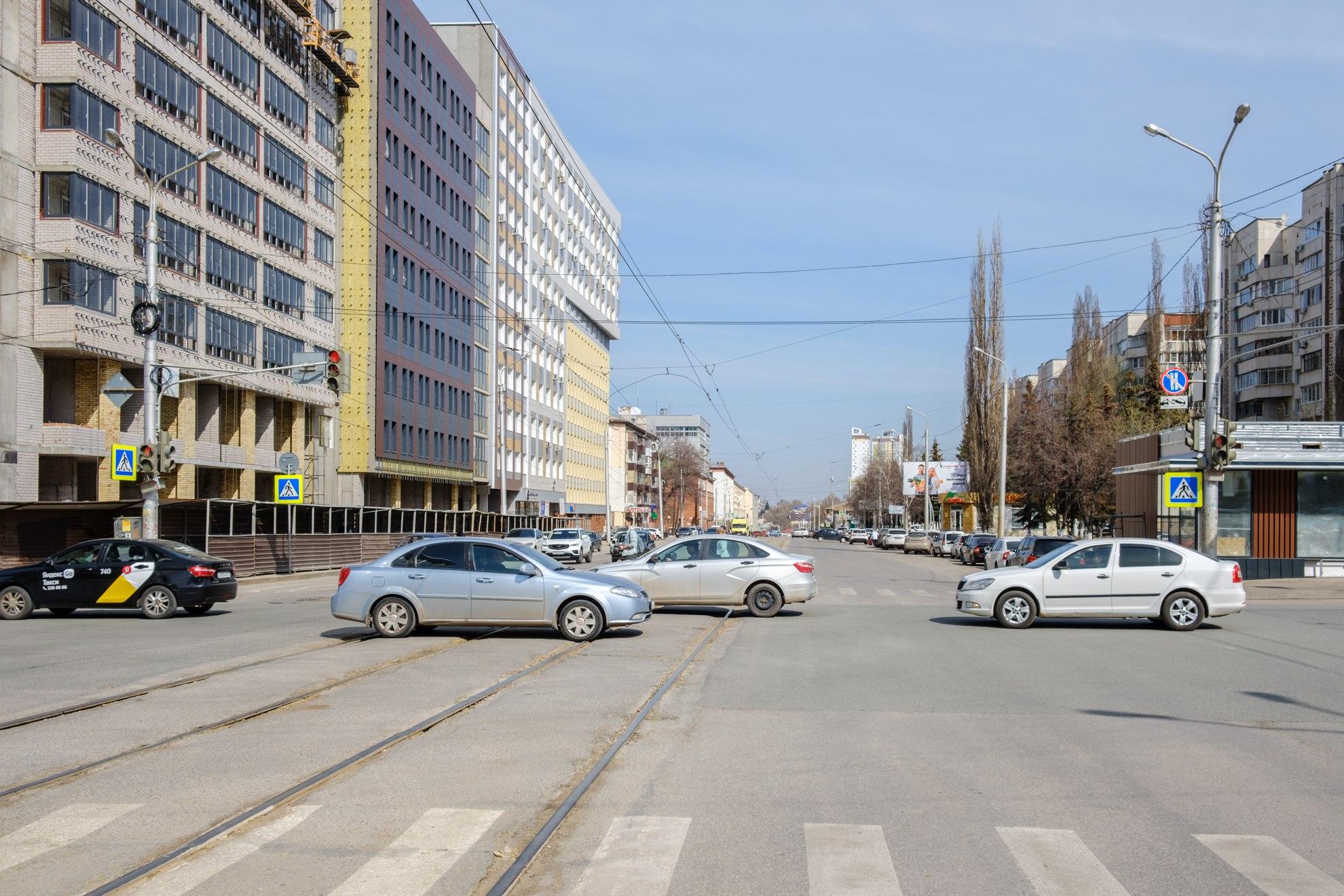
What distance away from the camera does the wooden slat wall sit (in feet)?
117

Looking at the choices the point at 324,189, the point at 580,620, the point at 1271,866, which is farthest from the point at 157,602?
the point at 324,189

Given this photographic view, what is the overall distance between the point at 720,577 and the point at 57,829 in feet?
52.4

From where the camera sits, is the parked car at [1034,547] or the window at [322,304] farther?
the window at [322,304]

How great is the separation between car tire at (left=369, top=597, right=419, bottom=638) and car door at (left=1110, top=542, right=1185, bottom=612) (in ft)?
36.8

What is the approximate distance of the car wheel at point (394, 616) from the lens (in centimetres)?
1769

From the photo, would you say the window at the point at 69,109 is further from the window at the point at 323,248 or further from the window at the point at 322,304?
the window at the point at 322,304

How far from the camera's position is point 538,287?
91.5 m

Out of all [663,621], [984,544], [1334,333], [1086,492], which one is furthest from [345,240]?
[1334,333]

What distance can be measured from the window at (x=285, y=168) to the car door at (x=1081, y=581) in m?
41.2

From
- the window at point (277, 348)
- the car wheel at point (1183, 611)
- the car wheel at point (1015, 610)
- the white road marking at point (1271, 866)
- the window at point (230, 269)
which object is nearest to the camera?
the white road marking at point (1271, 866)

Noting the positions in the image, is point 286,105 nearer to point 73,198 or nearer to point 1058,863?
point 73,198

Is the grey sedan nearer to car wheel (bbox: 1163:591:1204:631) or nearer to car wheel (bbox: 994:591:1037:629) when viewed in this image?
car wheel (bbox: 994:591:1037:629)

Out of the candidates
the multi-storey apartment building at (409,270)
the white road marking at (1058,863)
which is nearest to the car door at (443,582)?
the white road marking at (1058,863)

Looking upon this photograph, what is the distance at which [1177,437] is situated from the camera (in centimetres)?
3834
